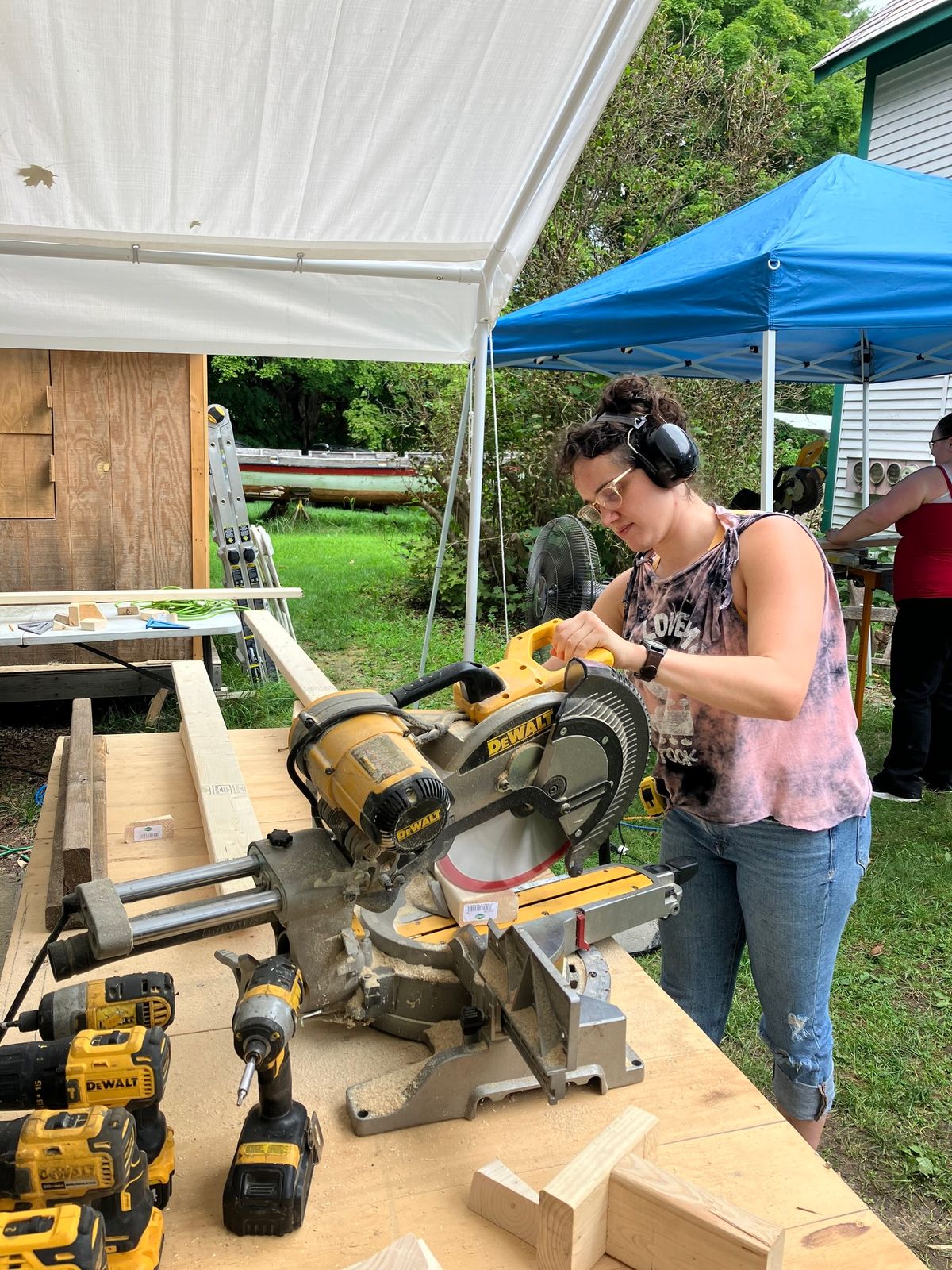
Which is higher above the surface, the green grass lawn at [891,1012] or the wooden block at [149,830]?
the wooden block at [149,830]

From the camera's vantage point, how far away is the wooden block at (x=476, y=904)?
4.89 feet

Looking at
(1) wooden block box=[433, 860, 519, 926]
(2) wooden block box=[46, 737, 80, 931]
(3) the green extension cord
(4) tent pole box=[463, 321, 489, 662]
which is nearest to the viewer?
(1) wooden block box=[433, 860, 519, 926]

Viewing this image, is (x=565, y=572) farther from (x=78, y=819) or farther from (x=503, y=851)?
(x=503, y=851)

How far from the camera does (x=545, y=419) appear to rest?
9070 mm

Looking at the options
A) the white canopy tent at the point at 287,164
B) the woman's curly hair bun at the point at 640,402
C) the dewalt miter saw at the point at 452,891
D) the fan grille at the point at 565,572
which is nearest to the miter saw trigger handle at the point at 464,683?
the dewalt miter saw at the point at 452,891

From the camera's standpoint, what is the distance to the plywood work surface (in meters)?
1.08

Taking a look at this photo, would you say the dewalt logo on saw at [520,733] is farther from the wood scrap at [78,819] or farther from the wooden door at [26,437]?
the wooden door at [26,437]

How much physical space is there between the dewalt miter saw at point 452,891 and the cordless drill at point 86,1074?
12cm

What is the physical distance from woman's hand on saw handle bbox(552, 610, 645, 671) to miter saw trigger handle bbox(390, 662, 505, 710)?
0.54 ft

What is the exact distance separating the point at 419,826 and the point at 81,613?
400 centimetres

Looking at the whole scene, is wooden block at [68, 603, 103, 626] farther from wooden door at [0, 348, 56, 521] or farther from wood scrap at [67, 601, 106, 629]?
wooden door at [0, 348, 56, 521]

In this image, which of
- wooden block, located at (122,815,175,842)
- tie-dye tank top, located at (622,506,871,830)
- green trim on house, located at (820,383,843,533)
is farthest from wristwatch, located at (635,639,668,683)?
green trim on house, located at (820,383,843,533)

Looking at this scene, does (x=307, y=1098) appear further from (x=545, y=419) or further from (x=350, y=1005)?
(x=545, y=419)

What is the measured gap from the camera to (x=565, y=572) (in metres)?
3.46
